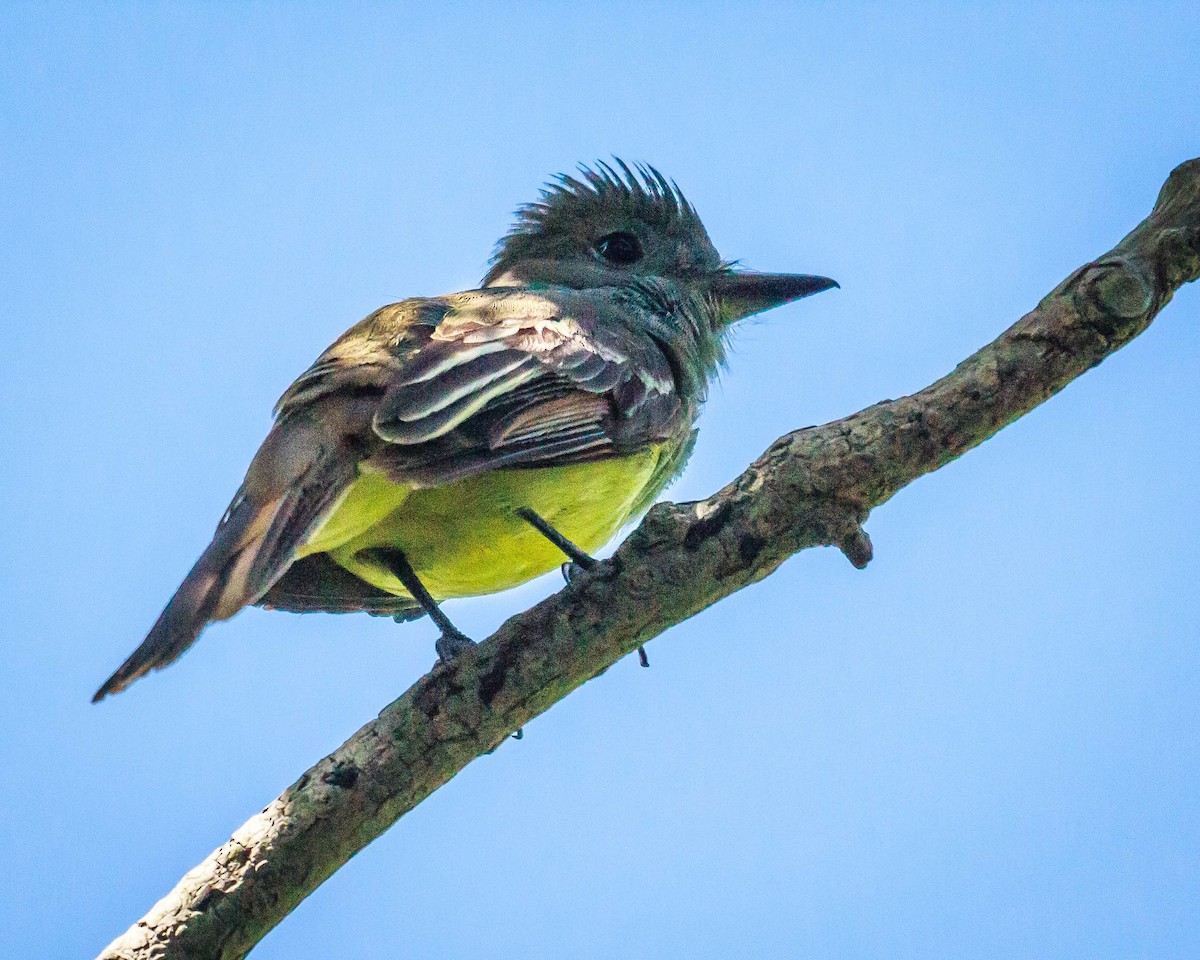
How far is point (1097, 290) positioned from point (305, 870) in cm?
260

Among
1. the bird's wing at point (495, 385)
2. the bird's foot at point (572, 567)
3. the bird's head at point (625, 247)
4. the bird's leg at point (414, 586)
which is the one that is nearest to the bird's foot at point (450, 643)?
the bird's leg at point (414, 586)

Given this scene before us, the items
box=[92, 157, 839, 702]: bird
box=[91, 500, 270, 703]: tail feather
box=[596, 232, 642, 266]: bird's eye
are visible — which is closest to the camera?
box=[91, 500, 270, 703]: tail feather

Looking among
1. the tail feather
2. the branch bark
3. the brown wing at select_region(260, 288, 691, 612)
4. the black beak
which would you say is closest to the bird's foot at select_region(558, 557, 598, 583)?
the brown wing at select_region(260, 288, 691, 612)

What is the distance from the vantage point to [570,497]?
→ 471cm

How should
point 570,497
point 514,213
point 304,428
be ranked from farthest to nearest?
point 514,213 < point 570,497 < point 304,428

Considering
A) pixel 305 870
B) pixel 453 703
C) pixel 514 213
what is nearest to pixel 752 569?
pixel 453 703

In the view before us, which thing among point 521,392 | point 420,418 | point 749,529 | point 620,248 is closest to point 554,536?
point 521,392

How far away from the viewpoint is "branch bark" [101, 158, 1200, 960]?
3588 millimetres

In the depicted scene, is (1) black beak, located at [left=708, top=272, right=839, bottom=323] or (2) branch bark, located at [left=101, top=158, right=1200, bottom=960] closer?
(2) branch bark, located at [left=101, top=158, right=1200, bottom=960]

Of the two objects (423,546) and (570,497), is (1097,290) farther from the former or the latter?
(423,546)

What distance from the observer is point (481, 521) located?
15.4 feet

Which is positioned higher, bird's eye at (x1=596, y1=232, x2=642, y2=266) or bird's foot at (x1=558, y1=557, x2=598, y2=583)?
bird's eye at (x1=596, y1=232, x2=642, y2=266)

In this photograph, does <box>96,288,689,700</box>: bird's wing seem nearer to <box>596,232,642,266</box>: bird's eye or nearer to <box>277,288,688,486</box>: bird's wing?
<box>277,288,688,486</box>: bird's wing

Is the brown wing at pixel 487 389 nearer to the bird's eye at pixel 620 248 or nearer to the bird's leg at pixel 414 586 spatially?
the bird's leg at pixel 414 586
